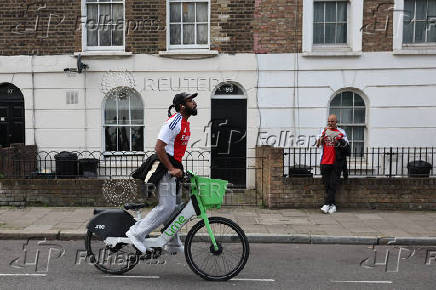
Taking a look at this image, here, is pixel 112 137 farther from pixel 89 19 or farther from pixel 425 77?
pixel 425 77

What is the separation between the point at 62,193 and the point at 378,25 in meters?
8.95

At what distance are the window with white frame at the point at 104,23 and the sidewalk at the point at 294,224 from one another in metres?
4.86

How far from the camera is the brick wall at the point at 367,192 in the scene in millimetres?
8953

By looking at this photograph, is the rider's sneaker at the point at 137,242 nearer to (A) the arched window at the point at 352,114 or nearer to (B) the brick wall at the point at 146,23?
(B) the brick wall at the point at 146,23

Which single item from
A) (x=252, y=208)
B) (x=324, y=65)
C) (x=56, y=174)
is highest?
(x=324, y=65)

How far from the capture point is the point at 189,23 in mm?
11156

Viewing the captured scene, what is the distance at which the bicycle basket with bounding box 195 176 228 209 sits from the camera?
4.87m

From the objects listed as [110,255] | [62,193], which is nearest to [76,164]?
[62,193]

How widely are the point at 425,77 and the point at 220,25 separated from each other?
561 cm

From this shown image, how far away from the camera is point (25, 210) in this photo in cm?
870

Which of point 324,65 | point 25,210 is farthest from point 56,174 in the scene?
point 324,65

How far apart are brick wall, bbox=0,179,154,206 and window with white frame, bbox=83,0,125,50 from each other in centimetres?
414

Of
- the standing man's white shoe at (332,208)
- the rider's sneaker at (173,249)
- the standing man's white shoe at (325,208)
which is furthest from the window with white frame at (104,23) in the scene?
the rider's sneaker at (173,249)

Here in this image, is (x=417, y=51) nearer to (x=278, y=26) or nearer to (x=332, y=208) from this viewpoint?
(x=278, y=26)
